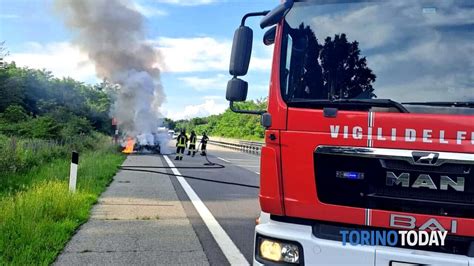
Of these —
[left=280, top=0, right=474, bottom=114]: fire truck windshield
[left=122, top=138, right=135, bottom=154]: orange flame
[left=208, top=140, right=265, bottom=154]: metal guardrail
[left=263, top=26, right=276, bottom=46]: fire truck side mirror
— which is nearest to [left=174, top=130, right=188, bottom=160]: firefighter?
[left=122, top=138, right=135, bottom=154]: orange flame

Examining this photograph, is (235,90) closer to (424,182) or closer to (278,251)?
(278,251)

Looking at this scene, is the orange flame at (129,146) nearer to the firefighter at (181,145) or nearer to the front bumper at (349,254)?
the firefighter at (181,145)

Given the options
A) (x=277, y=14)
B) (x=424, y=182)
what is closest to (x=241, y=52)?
(x=277, y=14)

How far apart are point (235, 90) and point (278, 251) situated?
4.58ft

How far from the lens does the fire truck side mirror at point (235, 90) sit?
3885 mm

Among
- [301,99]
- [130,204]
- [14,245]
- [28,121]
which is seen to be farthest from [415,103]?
[28,121]

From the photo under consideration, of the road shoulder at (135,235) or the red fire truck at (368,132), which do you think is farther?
the road shoulder at (135,235)

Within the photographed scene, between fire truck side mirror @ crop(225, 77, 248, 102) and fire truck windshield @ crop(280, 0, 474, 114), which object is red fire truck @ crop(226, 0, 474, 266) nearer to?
fire truck windshield @ crop(280, 0, 474, 114)

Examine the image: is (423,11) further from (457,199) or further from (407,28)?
(457,199)

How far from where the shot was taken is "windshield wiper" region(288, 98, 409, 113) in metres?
3.18

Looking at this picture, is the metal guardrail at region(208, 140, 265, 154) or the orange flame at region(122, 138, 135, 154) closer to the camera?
the orange flame at region(122, 138, 135, 154)

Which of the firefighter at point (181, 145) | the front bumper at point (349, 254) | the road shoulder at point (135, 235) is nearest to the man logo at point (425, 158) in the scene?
the front bumper at point (349, 254)

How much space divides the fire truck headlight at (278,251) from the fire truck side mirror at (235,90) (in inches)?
48.3

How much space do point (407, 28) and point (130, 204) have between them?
6.71m
